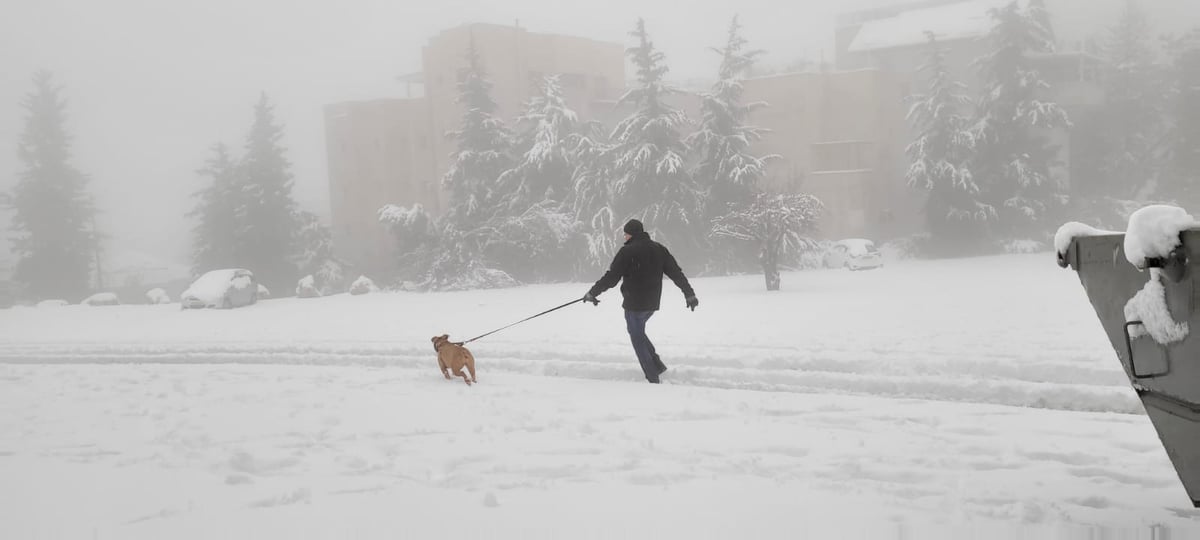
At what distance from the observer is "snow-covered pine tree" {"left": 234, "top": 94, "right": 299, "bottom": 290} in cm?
4422

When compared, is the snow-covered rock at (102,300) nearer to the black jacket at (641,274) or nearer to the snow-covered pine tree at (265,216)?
the snow-covered pine tree at (265,216)

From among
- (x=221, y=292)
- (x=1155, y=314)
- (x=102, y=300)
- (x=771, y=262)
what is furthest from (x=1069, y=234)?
(x=102, y=300)

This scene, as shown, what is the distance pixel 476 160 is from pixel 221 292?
1283 centimetres

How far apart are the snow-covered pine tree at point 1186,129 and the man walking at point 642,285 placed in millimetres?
36967

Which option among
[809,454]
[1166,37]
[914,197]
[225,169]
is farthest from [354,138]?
[809,454]

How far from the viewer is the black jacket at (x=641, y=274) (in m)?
9.16

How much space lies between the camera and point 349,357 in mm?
12281

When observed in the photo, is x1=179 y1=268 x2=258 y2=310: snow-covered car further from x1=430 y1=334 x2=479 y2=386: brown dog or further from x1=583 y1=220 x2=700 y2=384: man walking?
x1=583 y1=220 x2=700 y2=384: man walking

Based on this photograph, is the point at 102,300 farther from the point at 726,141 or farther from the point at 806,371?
the point at 806,371

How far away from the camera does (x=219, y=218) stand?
45.5 metres

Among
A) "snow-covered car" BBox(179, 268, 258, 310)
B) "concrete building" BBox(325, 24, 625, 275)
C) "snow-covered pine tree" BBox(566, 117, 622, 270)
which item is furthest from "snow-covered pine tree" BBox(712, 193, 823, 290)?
"concrete building" BBox(325, 24, 625, 275)

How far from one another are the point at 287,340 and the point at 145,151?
71.9 m

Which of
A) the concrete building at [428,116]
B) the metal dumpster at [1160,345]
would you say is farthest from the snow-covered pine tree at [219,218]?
the metal dumpster at [1160,345]

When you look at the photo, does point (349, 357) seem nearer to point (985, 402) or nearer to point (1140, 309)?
point (985, 402)
